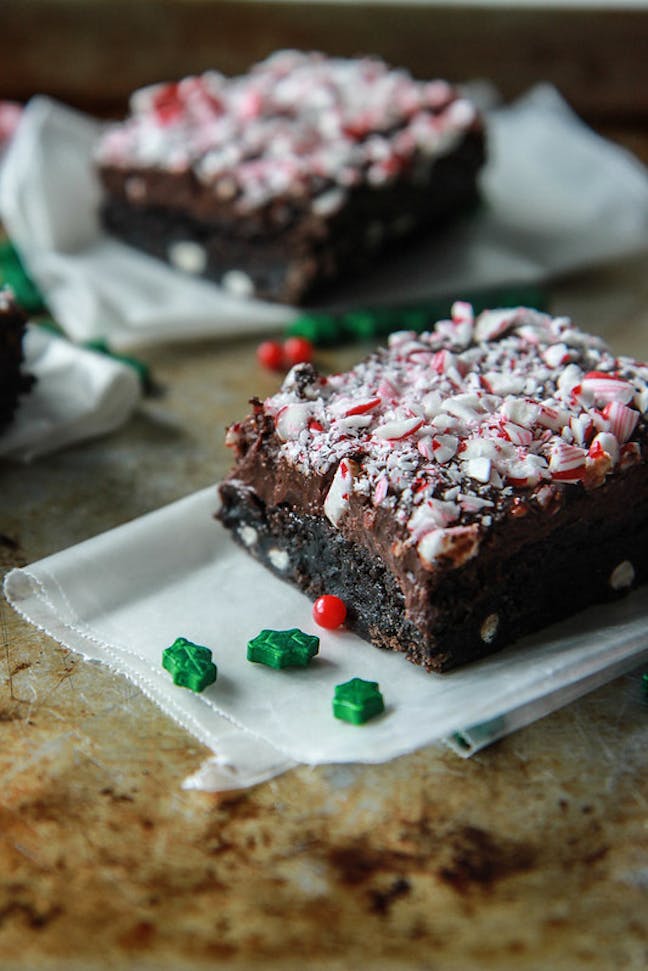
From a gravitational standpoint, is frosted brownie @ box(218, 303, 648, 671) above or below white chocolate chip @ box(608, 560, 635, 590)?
above

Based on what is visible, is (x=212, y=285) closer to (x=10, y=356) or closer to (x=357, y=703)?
(x=10, y=356)

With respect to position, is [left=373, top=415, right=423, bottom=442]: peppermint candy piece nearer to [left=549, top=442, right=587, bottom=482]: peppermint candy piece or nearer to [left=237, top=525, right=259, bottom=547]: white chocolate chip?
[left=549, top=442, right=587, bottom=482]: peppermint candy piece

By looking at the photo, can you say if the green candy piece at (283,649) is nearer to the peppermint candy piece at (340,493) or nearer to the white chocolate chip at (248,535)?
the peppermint candy piece at (340,493)

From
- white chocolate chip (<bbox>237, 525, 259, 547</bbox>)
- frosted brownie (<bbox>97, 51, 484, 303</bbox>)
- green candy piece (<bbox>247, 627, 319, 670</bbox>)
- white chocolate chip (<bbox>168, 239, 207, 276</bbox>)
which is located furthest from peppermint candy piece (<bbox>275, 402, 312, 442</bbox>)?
white chocolate chip (<bbox>168, 239, 207, 276</bbox>)

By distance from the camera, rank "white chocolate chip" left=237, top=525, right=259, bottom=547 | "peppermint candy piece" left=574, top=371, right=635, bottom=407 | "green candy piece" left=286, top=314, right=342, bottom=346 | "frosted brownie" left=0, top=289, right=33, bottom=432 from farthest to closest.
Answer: "green candy piece" left=286, top=314, right=342, bottom=346, "frosted brownie" left=0, top=289, right=33, bottom=432, "white chocolate chip" left=237, top=525, right=259, bottom=547, "peppermint candy piece" left=574, top=371, right=635, bottom=407

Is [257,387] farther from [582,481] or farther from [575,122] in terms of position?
[575,122]

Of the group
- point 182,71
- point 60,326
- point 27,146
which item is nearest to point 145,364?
point 60,326

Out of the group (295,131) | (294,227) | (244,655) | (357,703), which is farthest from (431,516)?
(295,131)

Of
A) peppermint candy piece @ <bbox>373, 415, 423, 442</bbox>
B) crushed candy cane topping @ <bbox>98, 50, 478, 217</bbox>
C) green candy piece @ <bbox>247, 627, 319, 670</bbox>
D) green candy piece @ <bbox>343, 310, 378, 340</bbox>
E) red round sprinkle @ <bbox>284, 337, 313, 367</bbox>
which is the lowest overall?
green candy piece @ <bbox>343, 310, 378, 340</bbox>
